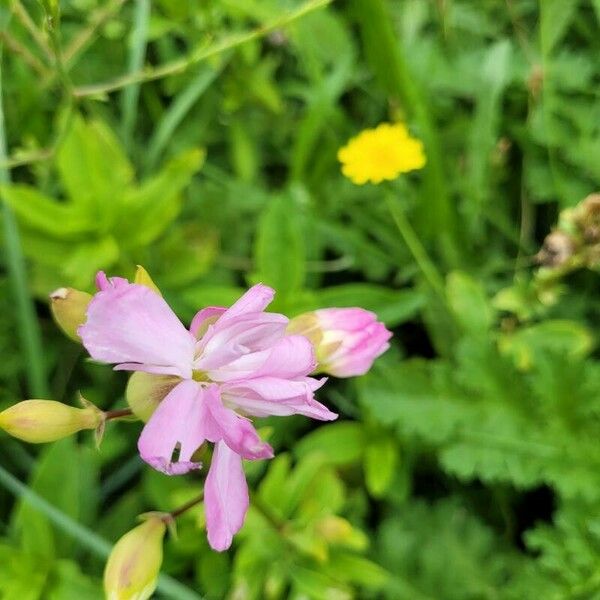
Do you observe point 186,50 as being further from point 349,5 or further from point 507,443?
point 507,443

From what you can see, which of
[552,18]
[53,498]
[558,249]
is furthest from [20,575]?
[552,18]

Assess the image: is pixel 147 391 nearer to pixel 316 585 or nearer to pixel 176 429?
pixel 176 429

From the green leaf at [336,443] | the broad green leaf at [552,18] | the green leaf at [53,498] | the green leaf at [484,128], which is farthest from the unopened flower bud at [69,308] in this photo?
the broad green leaf at [552,18]

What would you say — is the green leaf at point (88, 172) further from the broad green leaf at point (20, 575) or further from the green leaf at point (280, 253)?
the broad green leaf at point (20, 575)

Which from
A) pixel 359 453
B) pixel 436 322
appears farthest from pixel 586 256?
pixel 359 453

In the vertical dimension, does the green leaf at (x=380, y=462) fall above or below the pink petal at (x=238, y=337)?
below

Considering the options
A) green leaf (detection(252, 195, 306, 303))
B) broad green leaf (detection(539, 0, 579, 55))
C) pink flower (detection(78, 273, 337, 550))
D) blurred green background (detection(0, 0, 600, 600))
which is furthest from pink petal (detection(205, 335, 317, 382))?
broad green leaf (detection(539, 0, 579, 55))
